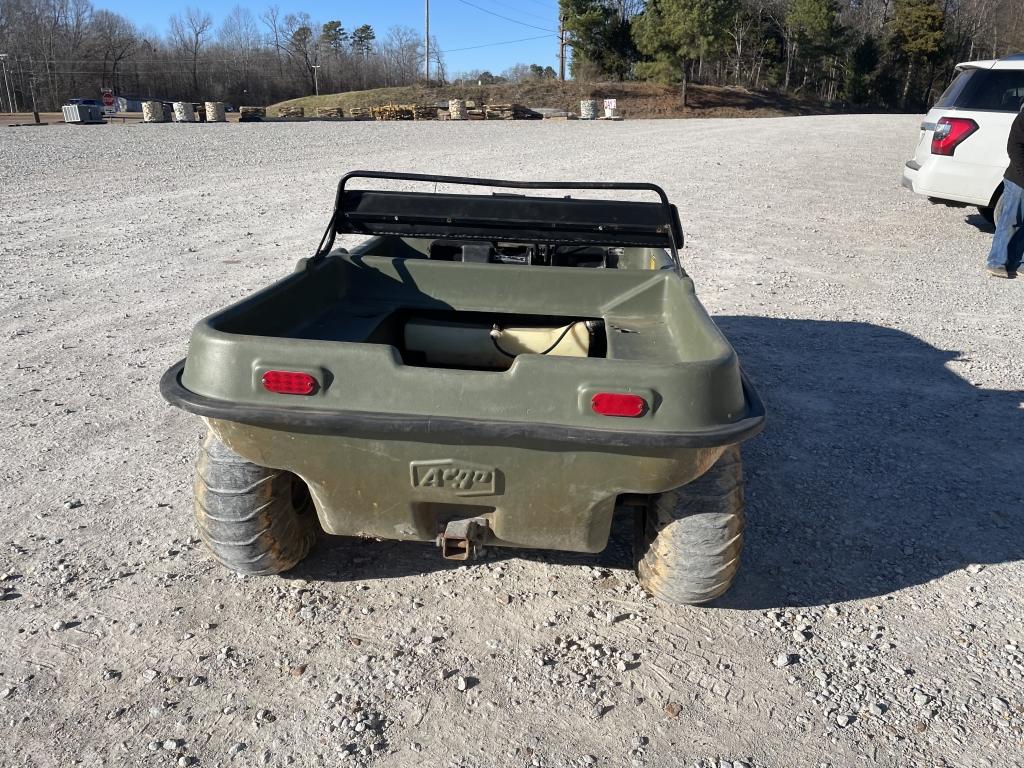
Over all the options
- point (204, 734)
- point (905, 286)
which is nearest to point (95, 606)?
point (204, 734)

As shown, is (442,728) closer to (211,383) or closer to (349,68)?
(211,383)

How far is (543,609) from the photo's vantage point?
3002 mm

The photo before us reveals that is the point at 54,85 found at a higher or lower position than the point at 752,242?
higher

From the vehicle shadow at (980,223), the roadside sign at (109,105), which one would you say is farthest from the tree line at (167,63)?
the vehicle shadow at (980,223)

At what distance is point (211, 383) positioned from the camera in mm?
2500

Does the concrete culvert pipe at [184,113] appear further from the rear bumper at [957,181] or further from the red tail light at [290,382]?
the red tail light at [290,382]

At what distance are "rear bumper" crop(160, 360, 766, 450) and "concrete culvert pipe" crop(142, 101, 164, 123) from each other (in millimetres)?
34024

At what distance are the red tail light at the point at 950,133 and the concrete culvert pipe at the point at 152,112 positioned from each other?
30554 mm

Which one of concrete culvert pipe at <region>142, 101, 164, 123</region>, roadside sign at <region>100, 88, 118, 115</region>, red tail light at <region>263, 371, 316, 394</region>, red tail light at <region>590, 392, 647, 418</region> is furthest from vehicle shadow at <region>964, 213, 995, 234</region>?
roadside sign at <region>100, 88, 118, 115</region>

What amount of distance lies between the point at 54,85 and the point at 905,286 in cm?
6094

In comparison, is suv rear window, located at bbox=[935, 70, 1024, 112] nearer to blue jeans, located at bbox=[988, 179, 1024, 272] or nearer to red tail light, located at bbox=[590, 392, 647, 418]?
blue jeans, located at bbox=[988, 179, 1024, 272]

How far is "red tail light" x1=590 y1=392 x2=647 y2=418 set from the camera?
2342 mm

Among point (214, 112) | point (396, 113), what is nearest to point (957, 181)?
point (214, 112)

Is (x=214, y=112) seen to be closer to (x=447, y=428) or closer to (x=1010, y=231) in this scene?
(x=1010, y=231)
